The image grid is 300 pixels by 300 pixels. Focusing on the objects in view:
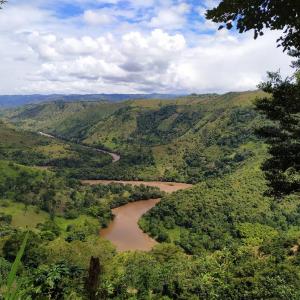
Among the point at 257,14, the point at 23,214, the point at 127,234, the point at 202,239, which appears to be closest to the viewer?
the point at 257,14

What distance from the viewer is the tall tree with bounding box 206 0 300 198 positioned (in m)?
12.8

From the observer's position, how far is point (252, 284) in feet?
284

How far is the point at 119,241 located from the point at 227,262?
215 feet

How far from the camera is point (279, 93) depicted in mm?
21672

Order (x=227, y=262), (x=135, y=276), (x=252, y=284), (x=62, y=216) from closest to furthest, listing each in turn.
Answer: (x=252, y=284) < (x=135, y=276) < (x=227, y=262) < (x=62, y=216)

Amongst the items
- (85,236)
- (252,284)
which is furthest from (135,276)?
(85,236)

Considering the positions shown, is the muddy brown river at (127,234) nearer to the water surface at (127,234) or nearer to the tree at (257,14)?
the water surface at (127,234)

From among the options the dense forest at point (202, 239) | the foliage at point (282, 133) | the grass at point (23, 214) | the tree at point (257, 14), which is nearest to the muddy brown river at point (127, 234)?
the dense forest at point (202, 239)

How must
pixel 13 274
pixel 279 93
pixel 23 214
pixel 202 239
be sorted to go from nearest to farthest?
pixel 13 274
pixel 279 93
pixel 202 239
pixel 23 214

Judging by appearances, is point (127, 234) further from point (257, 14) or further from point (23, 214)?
point (257, 14)

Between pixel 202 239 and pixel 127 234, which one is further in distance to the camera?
pixel 127 234

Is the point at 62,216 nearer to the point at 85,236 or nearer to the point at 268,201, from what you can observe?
the point at 85,236

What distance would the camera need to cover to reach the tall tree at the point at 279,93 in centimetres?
1277

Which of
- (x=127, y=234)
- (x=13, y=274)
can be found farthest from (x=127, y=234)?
(x=13, y=274)
